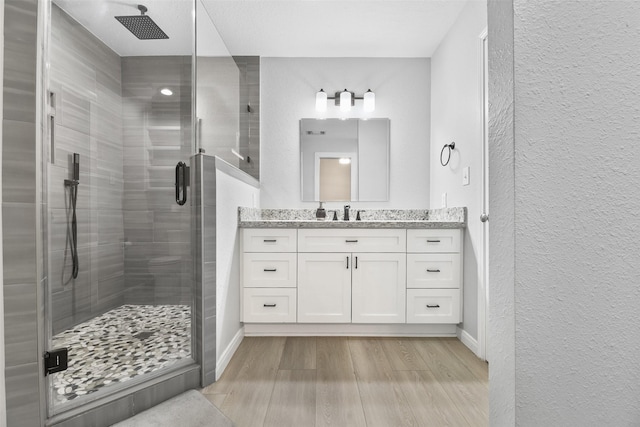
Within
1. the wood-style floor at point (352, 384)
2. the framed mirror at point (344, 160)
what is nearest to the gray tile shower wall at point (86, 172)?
the wood-style floor at point (352, 384)

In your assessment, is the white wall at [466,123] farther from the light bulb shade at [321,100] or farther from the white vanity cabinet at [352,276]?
the light bulb shade at [321,100]

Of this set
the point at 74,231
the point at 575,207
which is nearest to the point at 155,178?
the point at 74,231

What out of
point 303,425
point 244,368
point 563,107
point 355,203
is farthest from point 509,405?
point 355,203

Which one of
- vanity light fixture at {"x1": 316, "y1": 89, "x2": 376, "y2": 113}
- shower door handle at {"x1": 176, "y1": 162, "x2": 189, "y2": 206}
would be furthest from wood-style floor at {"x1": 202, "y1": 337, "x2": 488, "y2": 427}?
vanity light fixture at {"x1": 316, "y1": 89, "x2": 376, "y2": 113}

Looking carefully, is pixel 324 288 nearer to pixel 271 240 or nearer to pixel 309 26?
pixel 271 240

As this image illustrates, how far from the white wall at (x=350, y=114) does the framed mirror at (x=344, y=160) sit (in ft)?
0.22

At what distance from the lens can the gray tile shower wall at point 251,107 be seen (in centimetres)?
303

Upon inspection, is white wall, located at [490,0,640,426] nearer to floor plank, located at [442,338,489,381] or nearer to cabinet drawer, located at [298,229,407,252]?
floor plank, located at [442,338,489,381]

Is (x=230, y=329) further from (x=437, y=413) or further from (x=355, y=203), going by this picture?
(x=355, y=203)

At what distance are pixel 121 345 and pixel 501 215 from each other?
164 centimetres

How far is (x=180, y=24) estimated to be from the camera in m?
1.69

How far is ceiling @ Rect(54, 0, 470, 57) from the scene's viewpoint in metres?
1.67

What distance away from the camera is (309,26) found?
8.49 ft

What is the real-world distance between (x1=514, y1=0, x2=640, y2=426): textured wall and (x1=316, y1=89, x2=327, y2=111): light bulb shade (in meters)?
2.38
